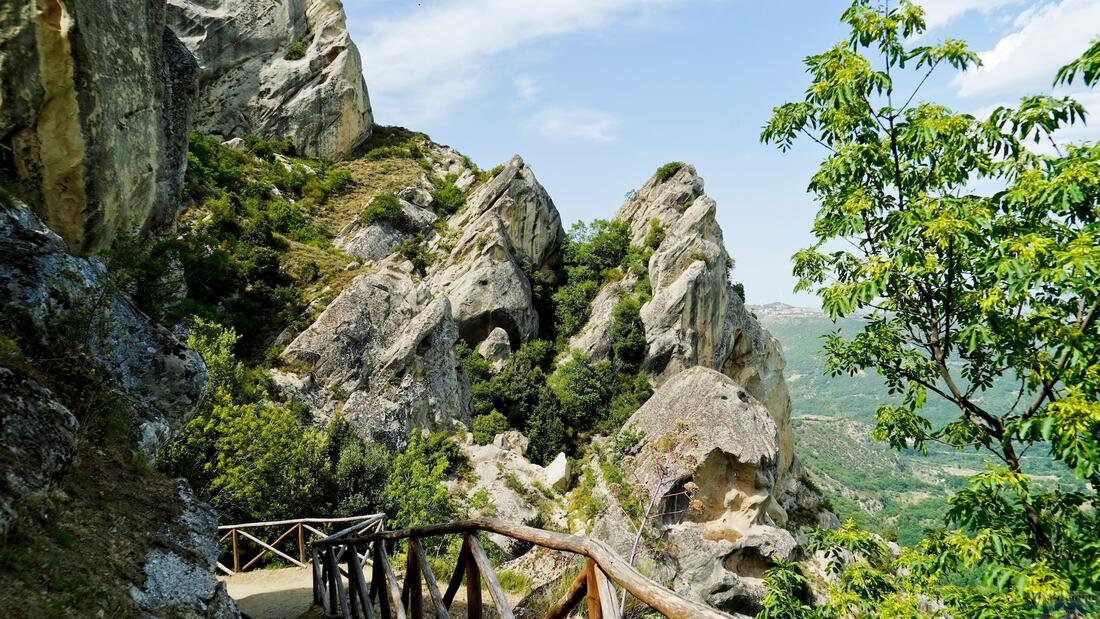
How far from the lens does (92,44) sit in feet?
24.7

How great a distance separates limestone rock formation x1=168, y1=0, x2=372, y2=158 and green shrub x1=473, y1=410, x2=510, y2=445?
27.5 m

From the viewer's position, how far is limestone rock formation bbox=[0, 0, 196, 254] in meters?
6.83

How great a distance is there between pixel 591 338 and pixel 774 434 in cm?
1768

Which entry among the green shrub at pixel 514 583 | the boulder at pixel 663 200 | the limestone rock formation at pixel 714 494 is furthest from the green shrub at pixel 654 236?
the green shrub at pixel 514 583

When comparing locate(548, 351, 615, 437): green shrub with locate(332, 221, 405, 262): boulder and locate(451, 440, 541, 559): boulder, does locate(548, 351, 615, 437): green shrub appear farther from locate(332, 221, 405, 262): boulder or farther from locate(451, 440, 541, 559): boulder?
locate(332, 221, 405, 262): boulder

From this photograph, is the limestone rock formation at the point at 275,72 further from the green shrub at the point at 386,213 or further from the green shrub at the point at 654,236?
the green shrub at the point at 654,236

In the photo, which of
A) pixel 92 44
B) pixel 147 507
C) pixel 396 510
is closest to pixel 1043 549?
pixel 147 507

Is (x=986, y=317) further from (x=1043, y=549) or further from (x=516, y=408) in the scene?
(x=516, y=408)

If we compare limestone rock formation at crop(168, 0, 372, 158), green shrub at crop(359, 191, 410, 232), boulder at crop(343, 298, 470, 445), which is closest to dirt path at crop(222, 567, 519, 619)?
boulder at crop(343, 298, 470, 445)

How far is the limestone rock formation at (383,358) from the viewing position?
24031 millimetres

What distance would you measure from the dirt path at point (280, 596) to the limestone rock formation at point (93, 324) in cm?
308

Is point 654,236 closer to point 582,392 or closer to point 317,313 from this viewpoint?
point 582,392

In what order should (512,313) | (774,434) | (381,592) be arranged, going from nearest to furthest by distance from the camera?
(381,592), (774,434), (512,313)

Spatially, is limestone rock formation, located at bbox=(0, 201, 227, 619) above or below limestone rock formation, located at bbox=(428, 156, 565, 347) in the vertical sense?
below
